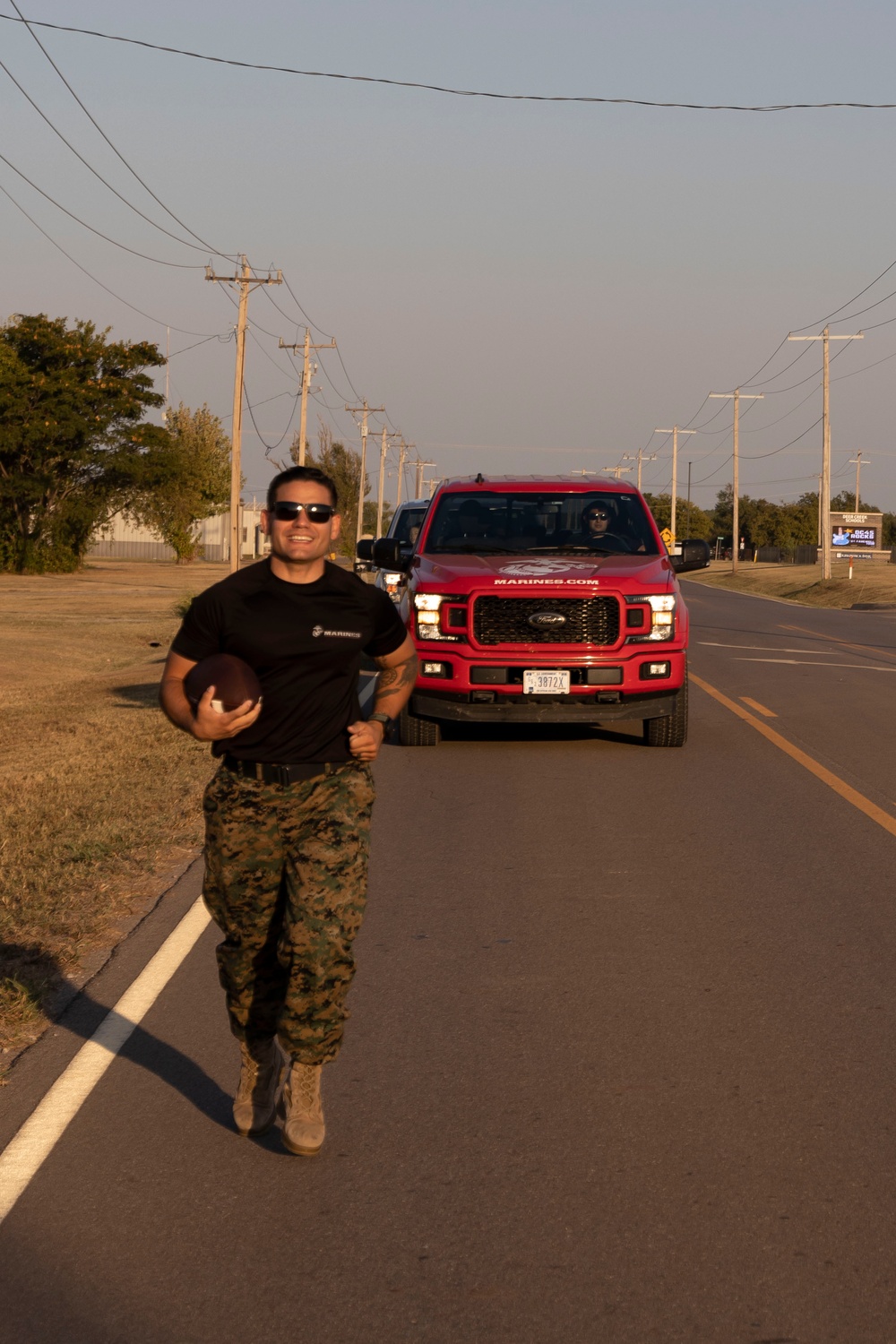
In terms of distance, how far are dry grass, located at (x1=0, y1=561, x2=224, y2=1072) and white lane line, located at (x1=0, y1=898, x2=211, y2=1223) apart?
273 mm

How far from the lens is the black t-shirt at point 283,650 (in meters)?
4.55

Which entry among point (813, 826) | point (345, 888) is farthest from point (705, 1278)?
point (813, 826)

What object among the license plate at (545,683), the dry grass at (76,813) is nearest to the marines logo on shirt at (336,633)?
the dry grass at (76,813)

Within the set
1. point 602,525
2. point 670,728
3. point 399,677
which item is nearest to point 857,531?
point 602,525

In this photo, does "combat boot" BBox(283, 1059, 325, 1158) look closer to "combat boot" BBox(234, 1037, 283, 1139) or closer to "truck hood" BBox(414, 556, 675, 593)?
"combat boot" BBox(234, 1037, 283, 1139)

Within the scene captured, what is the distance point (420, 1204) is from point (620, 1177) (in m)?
0.57

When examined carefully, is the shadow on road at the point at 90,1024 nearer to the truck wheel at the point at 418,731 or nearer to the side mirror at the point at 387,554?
the truck wheel at the point at 418,731

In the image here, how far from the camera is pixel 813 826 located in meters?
9.55

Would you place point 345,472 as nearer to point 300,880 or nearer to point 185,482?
point 185,482

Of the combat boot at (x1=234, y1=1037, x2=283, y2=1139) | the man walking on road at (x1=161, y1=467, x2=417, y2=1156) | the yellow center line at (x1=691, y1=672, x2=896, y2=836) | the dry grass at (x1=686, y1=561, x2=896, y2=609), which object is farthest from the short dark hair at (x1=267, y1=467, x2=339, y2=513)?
the dry grass at (x1=686, y1=561, x2=896, y2=609)

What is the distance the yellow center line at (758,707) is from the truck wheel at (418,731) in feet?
12.6

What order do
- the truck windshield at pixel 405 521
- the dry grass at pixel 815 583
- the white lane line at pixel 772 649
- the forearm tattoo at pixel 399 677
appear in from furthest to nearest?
1. the dry grass at pixel 815 583
2. the white lane line at pixel 772 649
3. the truck windshield at pixel 405 521
4. the forearm tattoo at pixel 399 677

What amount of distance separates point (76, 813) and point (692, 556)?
6.06 metres

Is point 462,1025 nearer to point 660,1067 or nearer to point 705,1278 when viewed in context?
point 660,1067
